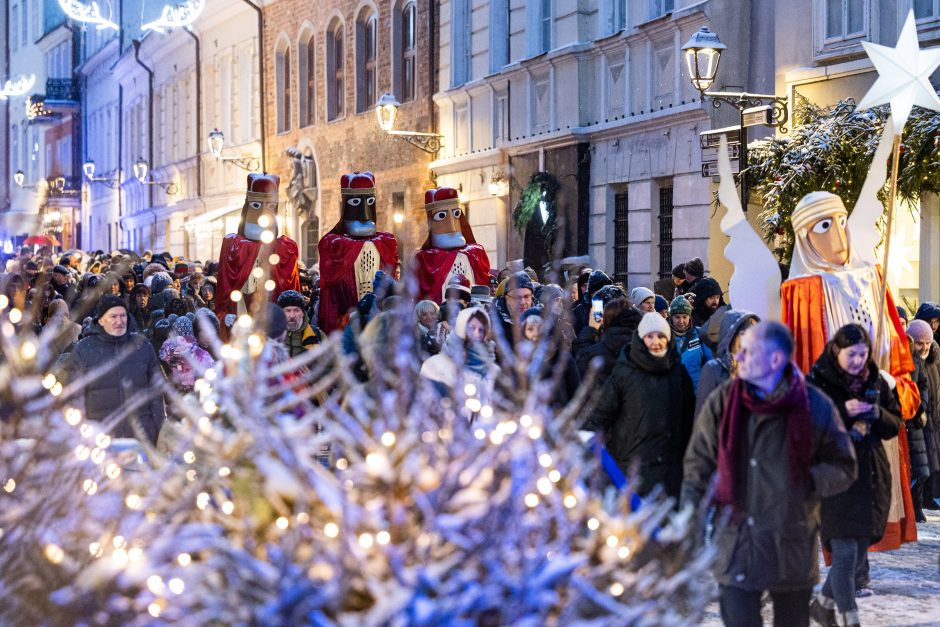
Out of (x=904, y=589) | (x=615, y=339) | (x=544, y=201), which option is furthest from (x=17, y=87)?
(x=904, y=589)

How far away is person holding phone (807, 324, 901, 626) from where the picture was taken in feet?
22.0

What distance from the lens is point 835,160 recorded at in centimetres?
1379

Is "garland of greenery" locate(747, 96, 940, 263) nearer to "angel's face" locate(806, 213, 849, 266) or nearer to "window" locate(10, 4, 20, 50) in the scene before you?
"angel's face" locate(806, 213, 849, 266)

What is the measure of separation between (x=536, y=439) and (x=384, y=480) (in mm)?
455

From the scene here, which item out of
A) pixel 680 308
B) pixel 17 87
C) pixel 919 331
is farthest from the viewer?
pixel 17 87

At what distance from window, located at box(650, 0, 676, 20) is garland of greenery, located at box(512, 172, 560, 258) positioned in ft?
9.73

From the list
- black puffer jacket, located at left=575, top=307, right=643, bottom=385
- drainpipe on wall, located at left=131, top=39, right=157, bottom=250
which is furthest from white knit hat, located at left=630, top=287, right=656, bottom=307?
drainpipe on wall, located at left=131, top=39, right=157, bottom=250

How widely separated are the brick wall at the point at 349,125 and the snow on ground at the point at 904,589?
51.9 ft

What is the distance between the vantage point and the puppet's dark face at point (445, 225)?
566 inches

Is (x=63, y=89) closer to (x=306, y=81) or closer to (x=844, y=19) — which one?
(x=306, y=81)

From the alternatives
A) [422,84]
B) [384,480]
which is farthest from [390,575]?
[422,84]

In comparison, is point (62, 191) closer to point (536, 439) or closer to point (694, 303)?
point (694, 303)

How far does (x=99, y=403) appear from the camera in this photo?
8.81 m

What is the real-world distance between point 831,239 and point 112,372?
396 cm
